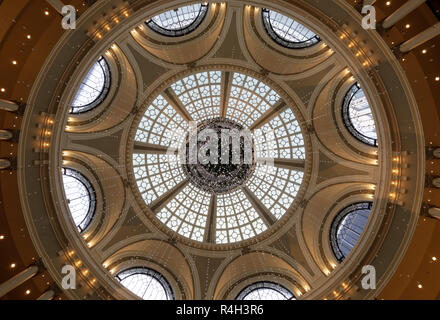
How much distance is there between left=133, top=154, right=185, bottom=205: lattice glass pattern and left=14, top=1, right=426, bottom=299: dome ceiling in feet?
0.28

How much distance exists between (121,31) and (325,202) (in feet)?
53.6

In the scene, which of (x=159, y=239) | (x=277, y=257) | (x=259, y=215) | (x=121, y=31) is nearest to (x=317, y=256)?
(x=277, y=257)

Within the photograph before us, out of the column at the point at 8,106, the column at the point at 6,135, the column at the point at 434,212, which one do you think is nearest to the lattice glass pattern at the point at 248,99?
the column at the point at 434,212

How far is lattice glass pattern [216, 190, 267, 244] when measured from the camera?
22.5 meters

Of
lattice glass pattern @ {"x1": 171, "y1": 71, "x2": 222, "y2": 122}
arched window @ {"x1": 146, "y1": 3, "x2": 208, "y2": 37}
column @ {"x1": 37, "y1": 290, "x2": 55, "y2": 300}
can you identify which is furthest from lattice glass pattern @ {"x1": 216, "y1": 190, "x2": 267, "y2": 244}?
arched window @ {"x1": 146, "y1": 3, "x2": 208, "y2": 37}

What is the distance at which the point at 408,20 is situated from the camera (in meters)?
10.9

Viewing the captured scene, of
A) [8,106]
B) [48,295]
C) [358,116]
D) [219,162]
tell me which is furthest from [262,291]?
[8,106]

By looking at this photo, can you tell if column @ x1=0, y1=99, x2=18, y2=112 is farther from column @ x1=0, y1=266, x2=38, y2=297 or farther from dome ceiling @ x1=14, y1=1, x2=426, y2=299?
column @ x1=0, y1=266, x2=38, y2=297

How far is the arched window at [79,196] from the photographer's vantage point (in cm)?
1803

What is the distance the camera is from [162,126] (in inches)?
879

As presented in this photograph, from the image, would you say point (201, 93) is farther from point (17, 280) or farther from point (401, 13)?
point (17, 280)

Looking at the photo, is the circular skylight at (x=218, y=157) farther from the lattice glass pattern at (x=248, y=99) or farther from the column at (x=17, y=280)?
the column at (x=17, y=280)

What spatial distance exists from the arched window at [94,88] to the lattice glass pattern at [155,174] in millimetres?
5065

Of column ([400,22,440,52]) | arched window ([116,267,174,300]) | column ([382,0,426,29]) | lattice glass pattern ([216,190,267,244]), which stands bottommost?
arched window ([116,267,174,300])
